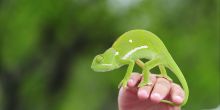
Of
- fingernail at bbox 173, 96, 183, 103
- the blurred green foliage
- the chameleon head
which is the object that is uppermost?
the chameleon head

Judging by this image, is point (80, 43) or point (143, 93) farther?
point (80, 43)

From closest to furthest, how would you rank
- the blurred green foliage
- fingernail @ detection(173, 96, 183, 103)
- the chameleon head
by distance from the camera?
1. the chameleon head
2. fingernail @ detection(173, 96, 183, 103)
3. the blurred green foliage

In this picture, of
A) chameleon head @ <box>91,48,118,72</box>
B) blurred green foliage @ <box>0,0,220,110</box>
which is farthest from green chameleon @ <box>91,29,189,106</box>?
blurred green foliage @ <box>0,0,220,110</box>

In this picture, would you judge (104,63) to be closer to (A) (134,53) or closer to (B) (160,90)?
(A) (134,53)

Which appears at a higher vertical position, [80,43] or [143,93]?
[143,93]

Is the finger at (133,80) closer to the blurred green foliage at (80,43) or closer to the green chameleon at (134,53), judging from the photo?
the green chameleon at (134,53)

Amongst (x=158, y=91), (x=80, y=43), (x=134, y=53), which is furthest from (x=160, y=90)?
(x=80, y=43)

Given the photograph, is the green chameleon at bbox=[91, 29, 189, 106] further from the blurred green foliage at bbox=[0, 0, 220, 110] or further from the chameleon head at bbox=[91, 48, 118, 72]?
the blurred green foliage at bbox=[0, 0, 220, 110]

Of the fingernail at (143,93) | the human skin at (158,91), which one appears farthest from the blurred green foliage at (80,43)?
the fingernail at (143,93)
